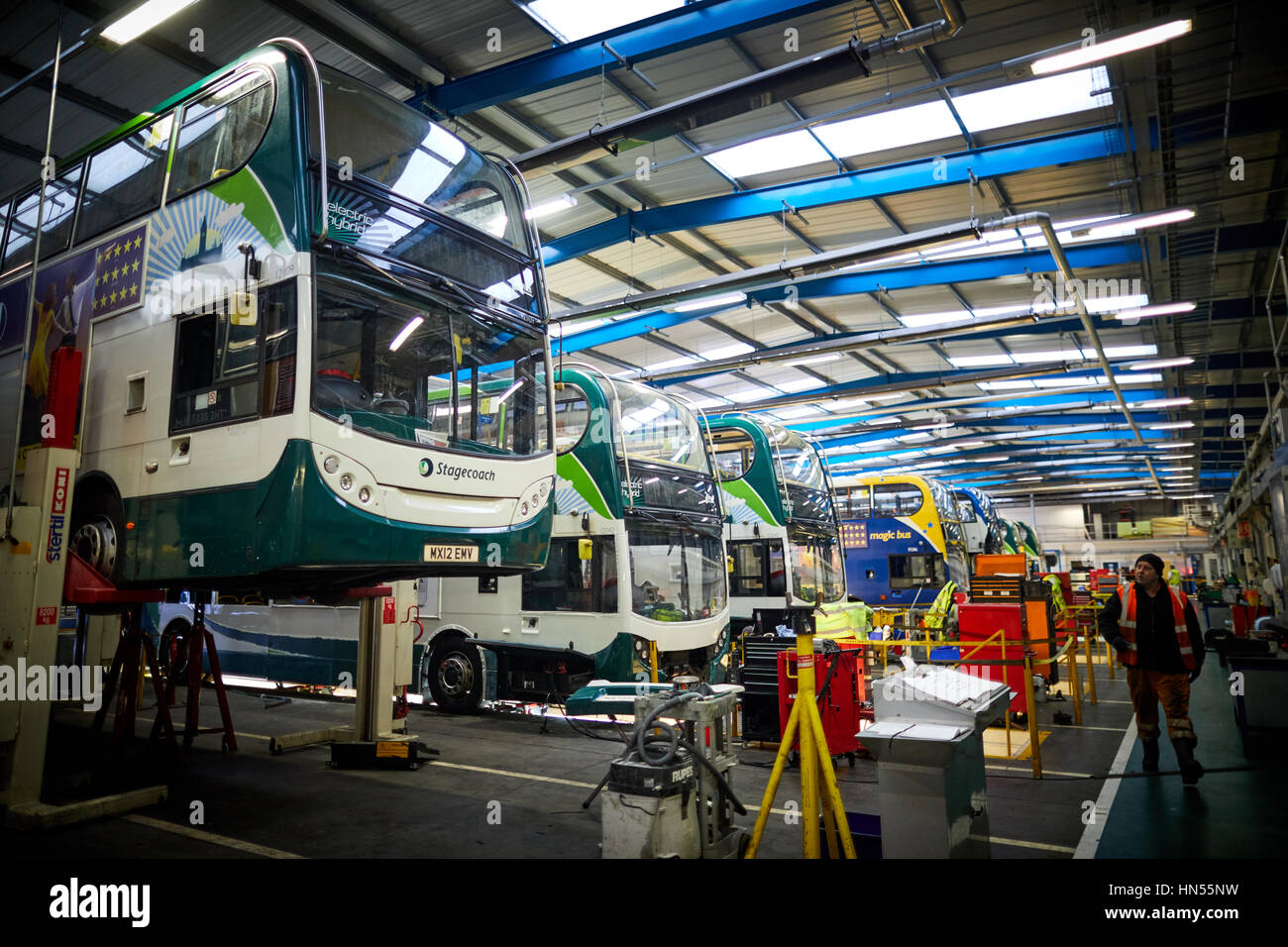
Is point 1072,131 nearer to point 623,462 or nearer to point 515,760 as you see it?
point 623,462

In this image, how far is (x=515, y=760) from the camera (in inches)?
286

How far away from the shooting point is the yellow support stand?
4.18 meters

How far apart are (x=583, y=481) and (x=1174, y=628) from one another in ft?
19.7

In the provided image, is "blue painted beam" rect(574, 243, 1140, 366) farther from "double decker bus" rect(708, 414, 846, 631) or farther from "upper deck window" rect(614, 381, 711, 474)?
"upper deck window" rect(614, 381, 711, 474)

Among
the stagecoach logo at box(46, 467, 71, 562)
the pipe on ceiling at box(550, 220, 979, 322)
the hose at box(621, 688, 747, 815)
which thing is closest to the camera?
the hose at box(621, 688, 747, 815)

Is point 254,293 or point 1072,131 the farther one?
point 1072,131

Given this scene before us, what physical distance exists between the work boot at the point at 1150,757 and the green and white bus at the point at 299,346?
17.3 feet

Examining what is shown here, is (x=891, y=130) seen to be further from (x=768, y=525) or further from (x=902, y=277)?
(x=768, y=525)

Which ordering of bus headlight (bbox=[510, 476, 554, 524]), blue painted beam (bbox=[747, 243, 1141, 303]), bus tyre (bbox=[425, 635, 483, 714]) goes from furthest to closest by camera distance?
blue painted beam (bbox=[747, 243, 1141, 303]), bus tyre (bbox=[425, 635, 483, 714]), bus headlight (bbox=[510, 476, 554, 524])

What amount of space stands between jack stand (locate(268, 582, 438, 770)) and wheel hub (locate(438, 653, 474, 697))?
2.02 meters

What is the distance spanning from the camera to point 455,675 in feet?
32.9

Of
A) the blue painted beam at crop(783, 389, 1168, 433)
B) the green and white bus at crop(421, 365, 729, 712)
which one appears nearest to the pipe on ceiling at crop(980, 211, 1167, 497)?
the blue painted beam at crop(783, 389, 1168, 433)
